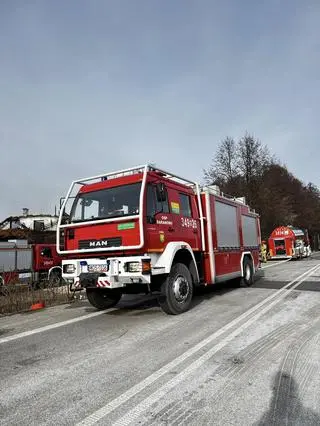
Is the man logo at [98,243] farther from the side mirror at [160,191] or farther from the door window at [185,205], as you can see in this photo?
the door window at [185,205]

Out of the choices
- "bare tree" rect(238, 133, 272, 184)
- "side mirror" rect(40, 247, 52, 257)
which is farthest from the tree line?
"side mirror" rect(40, 247, 52, 257)

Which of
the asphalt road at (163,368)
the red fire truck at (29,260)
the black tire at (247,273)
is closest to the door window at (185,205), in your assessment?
the asphalt road at (163,368)

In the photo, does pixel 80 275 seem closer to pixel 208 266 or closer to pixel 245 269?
pixel 208 266

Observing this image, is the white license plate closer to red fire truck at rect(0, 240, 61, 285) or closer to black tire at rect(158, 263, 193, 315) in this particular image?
black tire at rect(158, 263, 193, 315)

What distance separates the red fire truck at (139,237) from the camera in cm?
716

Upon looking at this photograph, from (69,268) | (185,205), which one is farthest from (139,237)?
(185,205)

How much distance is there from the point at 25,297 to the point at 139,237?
442 centimetres

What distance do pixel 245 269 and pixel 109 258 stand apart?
643cm

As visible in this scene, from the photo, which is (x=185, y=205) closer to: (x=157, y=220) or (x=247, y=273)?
(x=157, y=220)

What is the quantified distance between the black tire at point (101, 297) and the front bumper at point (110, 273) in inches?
39.4

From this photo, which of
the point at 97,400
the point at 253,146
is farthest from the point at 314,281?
the point at 253,146

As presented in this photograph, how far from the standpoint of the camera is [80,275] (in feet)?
24.7

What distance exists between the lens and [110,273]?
7141 millimetres

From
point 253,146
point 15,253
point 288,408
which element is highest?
point 253,146
